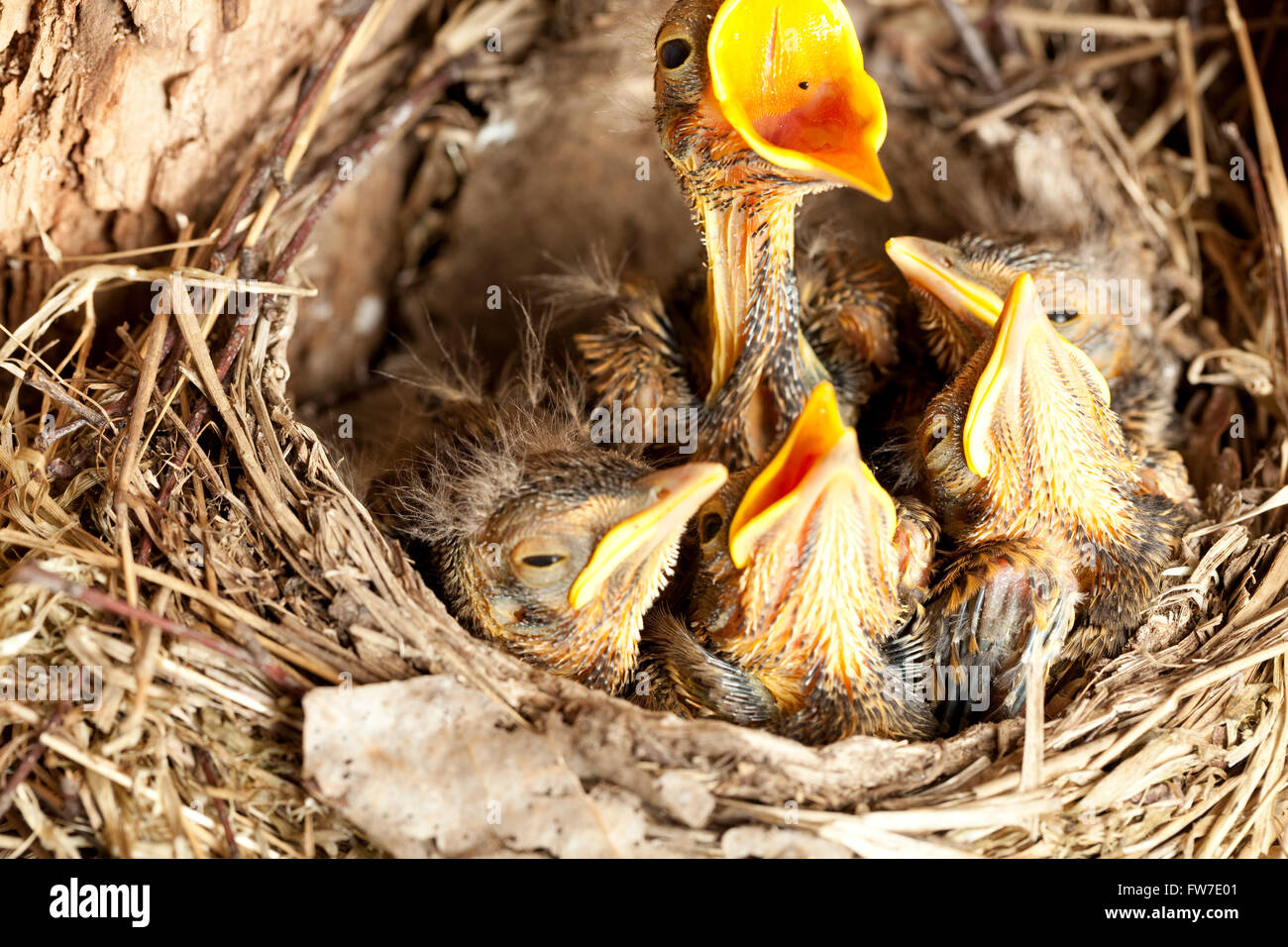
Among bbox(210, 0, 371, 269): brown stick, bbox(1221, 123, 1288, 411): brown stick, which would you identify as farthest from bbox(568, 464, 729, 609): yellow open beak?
bbox(1221, 123, 1288, 411): brown stick

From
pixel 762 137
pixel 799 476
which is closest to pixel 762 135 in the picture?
pixel 762 137

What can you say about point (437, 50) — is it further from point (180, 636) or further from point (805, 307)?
point (180, 636)

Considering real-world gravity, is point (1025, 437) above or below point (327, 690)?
above

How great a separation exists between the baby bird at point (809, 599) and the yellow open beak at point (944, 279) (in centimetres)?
29

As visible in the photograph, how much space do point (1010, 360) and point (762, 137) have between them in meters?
0.40

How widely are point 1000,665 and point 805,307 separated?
0.64 metres

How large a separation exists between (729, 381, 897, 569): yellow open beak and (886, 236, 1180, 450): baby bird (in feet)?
1.13

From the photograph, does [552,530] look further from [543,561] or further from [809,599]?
[809,599]

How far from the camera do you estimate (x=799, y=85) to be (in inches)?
50.9

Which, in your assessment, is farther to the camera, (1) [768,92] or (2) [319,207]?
(2) [319,207]

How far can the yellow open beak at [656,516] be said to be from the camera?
1.17 m

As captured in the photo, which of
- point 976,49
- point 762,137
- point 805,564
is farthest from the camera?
point 976,49
